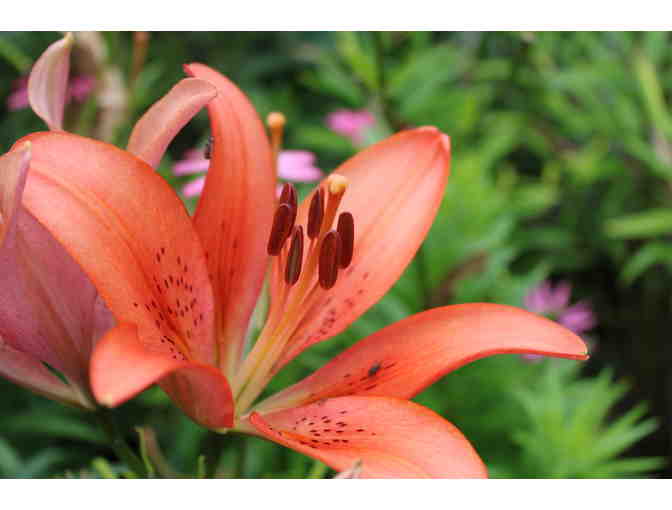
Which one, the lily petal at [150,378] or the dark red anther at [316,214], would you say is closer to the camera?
the lily petal at [150,378]

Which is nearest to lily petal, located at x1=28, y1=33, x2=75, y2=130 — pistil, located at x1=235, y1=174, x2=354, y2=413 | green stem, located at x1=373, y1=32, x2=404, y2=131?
pistil, located at x1=235, y1=174, x2=354, y2=413

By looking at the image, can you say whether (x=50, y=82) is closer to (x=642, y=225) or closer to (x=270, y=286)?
(x=270, y=286)

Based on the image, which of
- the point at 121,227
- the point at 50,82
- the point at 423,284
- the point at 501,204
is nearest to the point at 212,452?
the point at 121,227

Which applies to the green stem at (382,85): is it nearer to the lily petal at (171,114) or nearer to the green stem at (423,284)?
the green stem at (423,284)

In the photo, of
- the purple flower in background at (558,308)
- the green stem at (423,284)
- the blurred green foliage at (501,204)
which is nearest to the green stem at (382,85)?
the blurred green foliage at (501,204)

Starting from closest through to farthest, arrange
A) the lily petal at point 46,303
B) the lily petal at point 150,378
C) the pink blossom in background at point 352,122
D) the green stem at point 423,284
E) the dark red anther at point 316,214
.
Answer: the lily petal at point 150,378, the lily petal at point 46,303, the dark red anther at point 316,214, the green stem at point 423,284, the pink blossom in background at point 352,122

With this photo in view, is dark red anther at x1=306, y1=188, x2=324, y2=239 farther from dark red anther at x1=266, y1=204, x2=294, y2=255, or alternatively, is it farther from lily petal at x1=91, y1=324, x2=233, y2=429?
lily petal at x1=91, y1=324, x2=233, y2=429
